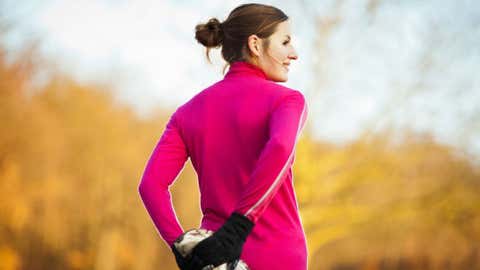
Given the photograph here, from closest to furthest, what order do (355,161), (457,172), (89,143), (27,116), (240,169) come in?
(240,169), (457,172), (355,161), (27,116), (89,143)

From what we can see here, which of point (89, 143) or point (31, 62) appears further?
point (89, 143)

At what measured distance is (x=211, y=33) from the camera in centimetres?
256

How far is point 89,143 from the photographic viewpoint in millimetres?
20531

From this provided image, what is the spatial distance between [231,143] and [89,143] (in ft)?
61.0

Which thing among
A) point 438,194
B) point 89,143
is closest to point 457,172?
point 438,194

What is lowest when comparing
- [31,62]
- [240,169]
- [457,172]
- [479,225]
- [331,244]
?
[331,244]

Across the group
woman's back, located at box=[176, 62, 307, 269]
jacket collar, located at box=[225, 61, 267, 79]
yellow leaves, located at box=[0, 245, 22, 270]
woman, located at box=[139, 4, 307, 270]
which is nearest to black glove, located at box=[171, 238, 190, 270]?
woman, located at box=[139, 4, 307, 270]

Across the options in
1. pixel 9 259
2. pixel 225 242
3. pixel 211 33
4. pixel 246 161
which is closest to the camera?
pixel 225 242

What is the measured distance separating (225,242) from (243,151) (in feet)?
0.98

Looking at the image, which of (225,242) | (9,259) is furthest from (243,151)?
(9,259)

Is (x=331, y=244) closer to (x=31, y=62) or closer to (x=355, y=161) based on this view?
(x=355, y=161)

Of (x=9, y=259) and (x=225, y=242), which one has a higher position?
(x=225, y=242)

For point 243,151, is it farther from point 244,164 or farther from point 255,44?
point 255,44

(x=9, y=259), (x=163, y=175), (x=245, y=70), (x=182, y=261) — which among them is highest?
(x=245, y=70)
